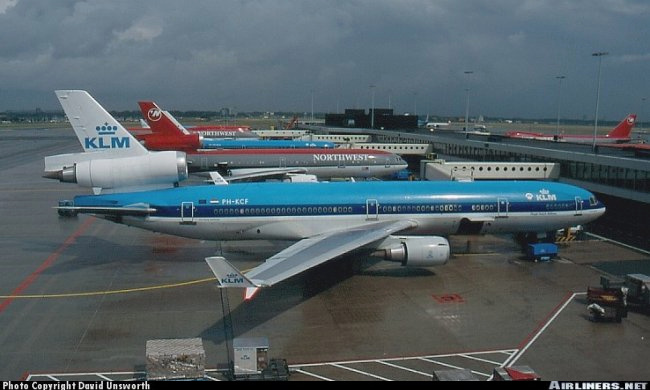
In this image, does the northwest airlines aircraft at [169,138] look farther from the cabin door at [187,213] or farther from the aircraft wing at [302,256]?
the aircraft wing at [302,256]

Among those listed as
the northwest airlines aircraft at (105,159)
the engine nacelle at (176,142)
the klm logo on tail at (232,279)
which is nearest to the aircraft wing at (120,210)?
the northwest airlines aircraft at (105,159)

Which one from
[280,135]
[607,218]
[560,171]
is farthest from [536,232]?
[280,135]

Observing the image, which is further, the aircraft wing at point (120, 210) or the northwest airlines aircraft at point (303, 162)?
the northwest airlines aircraft at point (303, 162)

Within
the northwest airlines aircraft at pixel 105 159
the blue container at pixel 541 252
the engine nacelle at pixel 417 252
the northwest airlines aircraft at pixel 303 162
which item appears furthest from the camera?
the northwest airlines aircraft at pixel 303 162

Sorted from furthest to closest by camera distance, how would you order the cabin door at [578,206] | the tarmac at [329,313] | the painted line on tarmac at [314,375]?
the cabin door at [578,206] → the tarmac at [329,313] → the painted line on tarmac at [314,375]

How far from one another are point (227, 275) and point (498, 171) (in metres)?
37.4

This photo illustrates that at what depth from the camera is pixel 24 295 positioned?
91.9 ft

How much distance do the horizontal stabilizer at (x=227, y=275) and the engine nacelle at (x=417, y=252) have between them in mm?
11445

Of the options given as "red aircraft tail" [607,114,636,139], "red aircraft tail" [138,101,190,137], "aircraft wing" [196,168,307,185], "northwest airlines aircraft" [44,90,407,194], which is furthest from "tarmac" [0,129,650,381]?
"red aircraft tail" [607,114,636,139]

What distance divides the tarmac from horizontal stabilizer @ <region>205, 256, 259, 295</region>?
110 inches

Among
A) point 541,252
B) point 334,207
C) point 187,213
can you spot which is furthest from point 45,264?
point 541,252

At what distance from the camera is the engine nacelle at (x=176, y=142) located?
245 feet

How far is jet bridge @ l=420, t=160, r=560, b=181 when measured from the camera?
50.0 metres

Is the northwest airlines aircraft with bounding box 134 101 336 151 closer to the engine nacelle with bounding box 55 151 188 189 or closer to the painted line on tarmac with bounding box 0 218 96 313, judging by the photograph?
the painted line on tarmac with bounding box 0 218 96 313
